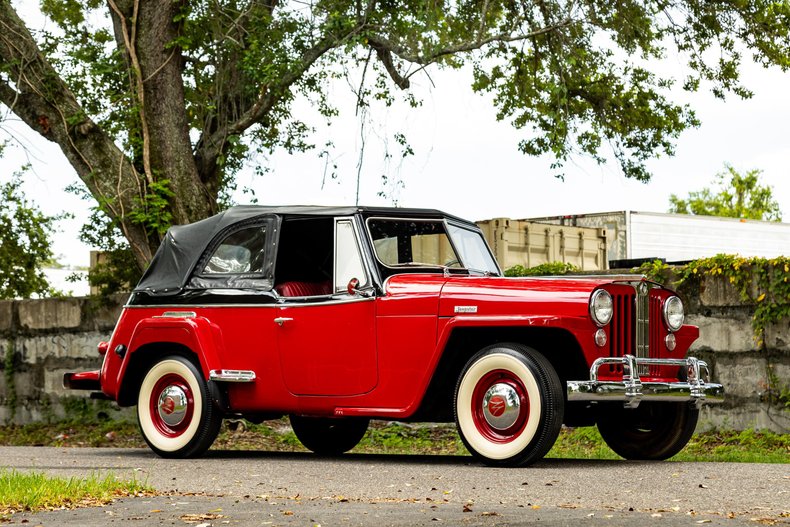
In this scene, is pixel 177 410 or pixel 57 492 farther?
pixel 177 410

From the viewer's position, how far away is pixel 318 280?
411 inches

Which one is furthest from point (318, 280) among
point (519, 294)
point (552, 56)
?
point (552, 56)

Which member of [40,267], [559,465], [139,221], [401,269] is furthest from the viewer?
[40,267]

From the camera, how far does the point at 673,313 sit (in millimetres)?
9336

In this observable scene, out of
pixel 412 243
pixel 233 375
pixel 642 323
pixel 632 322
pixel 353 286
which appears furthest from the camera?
pixel 412 243

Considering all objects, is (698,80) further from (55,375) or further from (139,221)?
(55,375)

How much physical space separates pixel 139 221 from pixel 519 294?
7714mm

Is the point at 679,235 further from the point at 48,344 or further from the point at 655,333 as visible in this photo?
the point at 655,333

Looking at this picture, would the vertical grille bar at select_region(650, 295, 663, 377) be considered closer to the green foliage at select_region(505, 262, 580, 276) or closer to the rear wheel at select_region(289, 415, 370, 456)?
the rear wheel at select_region(289, 415, 370, 456)

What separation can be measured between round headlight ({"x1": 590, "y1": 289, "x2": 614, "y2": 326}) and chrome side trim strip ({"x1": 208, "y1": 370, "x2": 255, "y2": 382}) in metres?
2.99

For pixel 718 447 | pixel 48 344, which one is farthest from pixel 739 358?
pixel 48 344

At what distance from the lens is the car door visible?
9484 millimetres

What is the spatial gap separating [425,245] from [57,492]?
13.6 feet

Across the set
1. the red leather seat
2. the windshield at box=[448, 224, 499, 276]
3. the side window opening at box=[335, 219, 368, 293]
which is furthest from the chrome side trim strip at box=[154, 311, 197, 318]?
the windshield at box=[448, 224, 499, 276]
